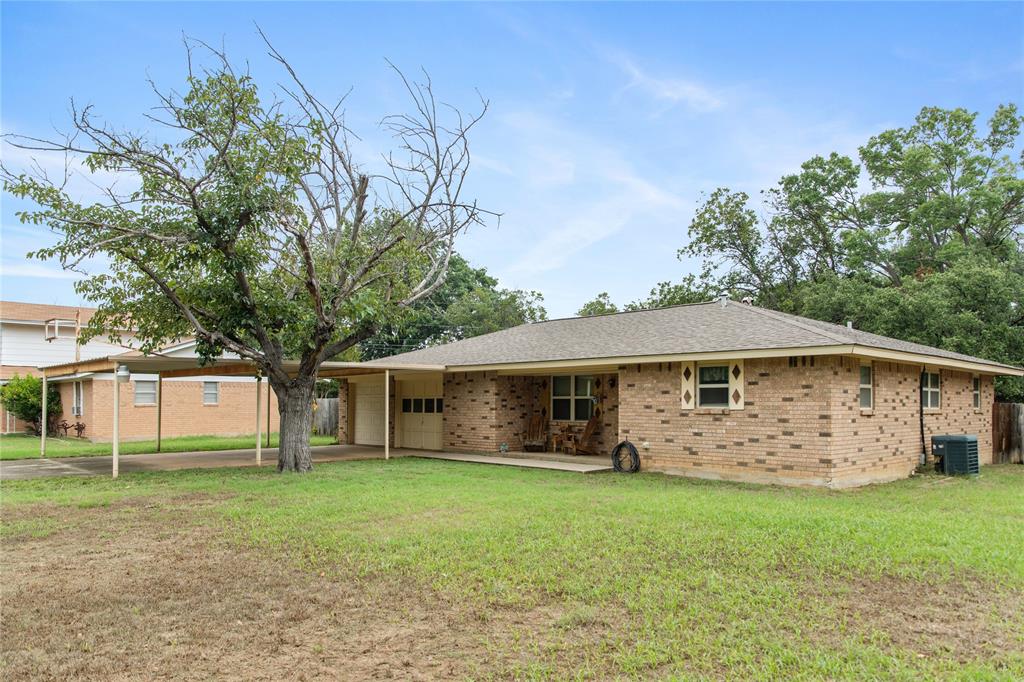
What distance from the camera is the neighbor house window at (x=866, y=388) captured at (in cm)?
1303

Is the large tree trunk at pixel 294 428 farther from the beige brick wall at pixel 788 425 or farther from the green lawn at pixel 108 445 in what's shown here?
the green lawn at pixel 108 445

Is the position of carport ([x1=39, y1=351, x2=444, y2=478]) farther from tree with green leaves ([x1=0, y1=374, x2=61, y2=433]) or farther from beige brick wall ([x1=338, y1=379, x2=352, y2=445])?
tree with green leaves ([x1=0, y1=374, x2=61, y2=433])

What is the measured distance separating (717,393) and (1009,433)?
10.8m

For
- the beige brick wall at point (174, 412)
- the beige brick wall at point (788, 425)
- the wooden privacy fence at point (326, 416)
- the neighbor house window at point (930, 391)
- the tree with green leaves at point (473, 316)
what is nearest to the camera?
the beige brick wall at point (788, 425)

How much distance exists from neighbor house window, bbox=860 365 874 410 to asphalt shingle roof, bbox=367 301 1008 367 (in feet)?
1.81

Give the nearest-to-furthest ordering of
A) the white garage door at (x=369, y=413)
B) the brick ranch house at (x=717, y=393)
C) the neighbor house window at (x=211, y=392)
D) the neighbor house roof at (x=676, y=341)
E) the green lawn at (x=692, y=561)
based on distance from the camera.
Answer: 1. the green lawn at (x=692, y=561)
2. the brick ranch house at (x=717, y=393)
3. the neighbor house roof at (x=676, y=341)
4. the white garage door at (x=369, y=413)
5. the neighbor house window at (x=211, y=392)

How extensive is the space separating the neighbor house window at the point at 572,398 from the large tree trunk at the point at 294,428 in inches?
267

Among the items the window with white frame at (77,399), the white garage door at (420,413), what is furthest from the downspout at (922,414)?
the window with white frame at (77,399)

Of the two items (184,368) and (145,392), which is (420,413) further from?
(145,392)

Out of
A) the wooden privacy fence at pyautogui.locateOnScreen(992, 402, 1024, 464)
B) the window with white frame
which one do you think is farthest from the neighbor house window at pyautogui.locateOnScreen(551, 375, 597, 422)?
the window with white frame

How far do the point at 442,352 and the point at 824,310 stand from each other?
13918 millimetres

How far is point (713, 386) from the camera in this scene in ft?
44.0

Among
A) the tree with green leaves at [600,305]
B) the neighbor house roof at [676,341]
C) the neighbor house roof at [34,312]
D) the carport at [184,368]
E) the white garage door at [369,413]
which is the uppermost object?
the tree with green leaves at [600,305]

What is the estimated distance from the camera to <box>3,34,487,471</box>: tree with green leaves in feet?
39.5
